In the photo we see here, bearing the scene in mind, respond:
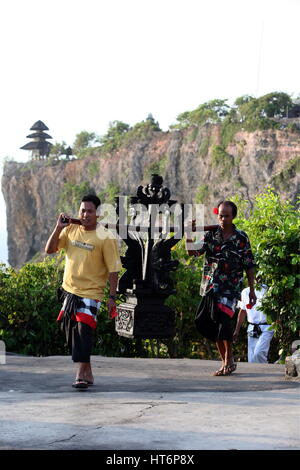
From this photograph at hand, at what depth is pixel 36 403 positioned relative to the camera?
14.6ft

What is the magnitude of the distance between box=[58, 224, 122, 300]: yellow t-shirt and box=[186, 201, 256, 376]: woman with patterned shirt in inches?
33.9

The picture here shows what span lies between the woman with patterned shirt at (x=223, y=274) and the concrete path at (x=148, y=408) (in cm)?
40

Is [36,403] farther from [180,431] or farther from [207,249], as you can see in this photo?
[207,249]

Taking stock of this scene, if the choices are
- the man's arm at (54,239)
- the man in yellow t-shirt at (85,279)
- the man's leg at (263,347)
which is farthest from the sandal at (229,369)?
the man's leg at (263,347)

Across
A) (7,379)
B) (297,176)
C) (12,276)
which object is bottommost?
(7,379)

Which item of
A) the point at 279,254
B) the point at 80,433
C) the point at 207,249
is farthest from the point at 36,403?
the point at 279,254

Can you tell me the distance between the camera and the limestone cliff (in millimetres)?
50188

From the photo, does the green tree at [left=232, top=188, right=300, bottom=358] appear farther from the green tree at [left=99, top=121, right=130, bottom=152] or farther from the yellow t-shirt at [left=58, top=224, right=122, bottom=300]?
the green tree at [left=99, top=121, right=130, bottom=152]

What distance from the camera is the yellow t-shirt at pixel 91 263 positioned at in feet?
17.0

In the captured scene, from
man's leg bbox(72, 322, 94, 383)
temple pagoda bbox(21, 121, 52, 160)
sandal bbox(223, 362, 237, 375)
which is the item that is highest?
temple pagoda bbox(21, 121, 52, 160)

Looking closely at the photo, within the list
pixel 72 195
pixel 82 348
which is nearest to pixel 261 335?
pixel 82 348

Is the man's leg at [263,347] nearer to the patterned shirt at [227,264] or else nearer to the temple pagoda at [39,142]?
the patterned shirt at [227,264]

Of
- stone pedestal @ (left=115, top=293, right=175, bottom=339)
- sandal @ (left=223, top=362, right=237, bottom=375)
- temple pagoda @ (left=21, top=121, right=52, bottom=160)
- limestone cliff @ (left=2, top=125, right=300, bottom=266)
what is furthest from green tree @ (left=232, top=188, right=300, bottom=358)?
temple pagoda @ (left=21, top=121, right=52, bottom=160)
